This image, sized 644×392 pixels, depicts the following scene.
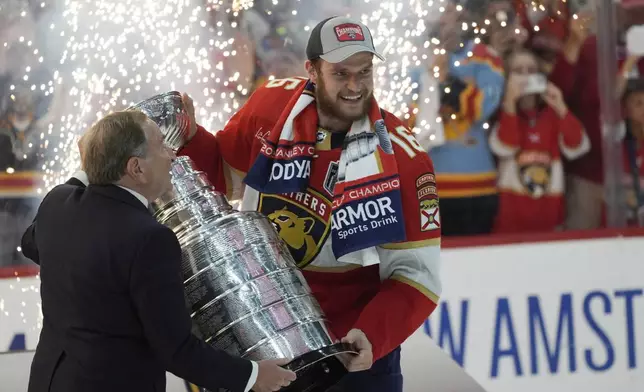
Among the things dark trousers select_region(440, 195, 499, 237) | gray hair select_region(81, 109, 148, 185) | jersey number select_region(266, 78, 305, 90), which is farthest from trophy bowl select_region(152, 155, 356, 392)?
dark trousers select_region(440, 195, 499, 237)

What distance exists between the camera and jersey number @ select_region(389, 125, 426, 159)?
219cm

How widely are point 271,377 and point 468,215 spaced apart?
2347mm

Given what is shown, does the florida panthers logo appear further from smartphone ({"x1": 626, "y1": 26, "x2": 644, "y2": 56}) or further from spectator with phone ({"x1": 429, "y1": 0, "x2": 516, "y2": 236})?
smartphone ({"x1": 626, "y1": 26, "x2": 644, "y2": 56})

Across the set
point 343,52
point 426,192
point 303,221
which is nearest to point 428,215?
point 426,192

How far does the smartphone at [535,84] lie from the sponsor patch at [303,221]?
209cm

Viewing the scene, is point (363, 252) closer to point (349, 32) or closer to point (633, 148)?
point (349, 32)

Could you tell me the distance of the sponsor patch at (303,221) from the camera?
86.5 inches

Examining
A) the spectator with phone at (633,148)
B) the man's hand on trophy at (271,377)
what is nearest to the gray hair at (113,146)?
the man's hand on trophy at (271,377)

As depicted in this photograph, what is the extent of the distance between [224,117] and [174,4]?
48 centimetres

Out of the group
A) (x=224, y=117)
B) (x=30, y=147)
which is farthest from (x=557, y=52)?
(x=30, y=147)

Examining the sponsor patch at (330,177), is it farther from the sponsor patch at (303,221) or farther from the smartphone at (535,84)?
the smartphone at (535,84)

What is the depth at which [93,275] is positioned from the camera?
166cm

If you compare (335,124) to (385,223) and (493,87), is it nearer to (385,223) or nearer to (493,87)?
(385,223)

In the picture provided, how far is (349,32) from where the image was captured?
216 cm
